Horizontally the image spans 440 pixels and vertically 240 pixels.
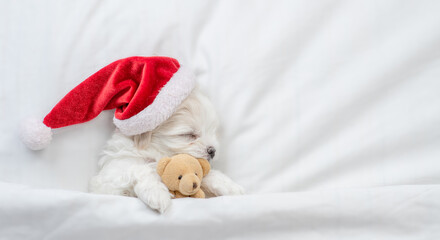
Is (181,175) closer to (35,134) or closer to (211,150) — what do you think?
(211,150)

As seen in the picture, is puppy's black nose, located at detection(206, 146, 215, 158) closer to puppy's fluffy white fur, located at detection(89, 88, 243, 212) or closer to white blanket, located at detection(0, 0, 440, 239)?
puppy's fluffy white fur, located at detection(89, 88, 243, 212)

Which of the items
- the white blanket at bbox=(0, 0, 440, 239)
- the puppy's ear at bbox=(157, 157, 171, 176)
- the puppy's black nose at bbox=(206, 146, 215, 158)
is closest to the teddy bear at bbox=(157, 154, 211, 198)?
the puppy's ear at bbox=(157, 157, 171, 176)

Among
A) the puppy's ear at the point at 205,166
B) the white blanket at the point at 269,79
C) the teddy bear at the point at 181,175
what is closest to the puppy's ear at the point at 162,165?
the teddy bear at the point at 181,175

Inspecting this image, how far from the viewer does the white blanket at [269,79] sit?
1.55m

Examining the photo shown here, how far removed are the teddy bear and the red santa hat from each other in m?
0.15

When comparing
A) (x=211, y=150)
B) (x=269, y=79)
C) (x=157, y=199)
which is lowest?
(x=157, y=199)

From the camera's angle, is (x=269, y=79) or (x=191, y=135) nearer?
(x=191, y=135)

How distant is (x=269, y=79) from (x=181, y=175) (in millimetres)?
536

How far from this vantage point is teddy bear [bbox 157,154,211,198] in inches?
51.4

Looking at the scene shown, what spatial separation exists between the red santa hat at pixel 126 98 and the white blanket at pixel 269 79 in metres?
0.09

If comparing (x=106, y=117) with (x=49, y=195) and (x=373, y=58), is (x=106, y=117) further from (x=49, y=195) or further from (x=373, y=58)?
(x=373, y=58)

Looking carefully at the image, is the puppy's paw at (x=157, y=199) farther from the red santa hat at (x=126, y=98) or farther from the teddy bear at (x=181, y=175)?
the red santa hat at (x=126, y=98)

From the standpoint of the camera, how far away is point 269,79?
5.48 feet

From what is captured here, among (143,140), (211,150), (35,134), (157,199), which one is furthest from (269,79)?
(35,134)
